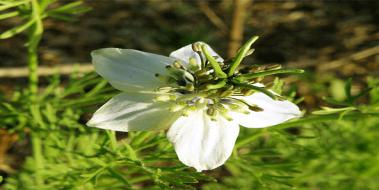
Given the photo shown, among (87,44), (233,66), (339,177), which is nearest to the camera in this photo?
(233,66)

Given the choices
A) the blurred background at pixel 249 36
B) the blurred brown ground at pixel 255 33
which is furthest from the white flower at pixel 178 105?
the blurred brown ground at pixel 255 33

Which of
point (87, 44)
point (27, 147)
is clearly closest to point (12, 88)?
point (27, 147)

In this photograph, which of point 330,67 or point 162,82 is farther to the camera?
point 330,67

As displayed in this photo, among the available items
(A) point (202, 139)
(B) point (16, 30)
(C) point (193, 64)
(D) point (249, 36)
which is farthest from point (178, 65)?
(D) point (249, 36)

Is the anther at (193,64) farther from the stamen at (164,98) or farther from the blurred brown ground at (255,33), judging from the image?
the blurred brown ground at (255,33)

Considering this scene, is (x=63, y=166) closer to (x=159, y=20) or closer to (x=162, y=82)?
(x=162, y=82)

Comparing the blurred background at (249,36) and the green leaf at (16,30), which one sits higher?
the blurred background at (249,36)

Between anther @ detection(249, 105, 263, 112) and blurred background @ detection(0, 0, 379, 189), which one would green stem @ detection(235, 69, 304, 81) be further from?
blurred background @ detection(0, 0, 379, 189)
